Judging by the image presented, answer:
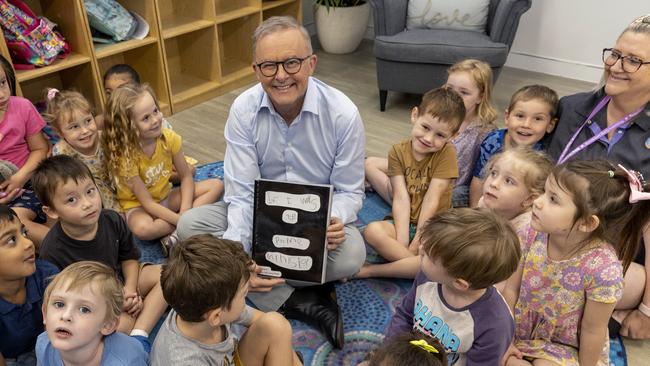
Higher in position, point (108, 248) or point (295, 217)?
point (295, 217)

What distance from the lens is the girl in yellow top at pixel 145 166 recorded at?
2072mm

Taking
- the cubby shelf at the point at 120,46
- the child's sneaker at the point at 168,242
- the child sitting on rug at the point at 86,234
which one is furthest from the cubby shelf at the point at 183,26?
the child sitting on rug at the point at 86,234

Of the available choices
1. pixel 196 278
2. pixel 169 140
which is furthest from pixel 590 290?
pixel 169 140

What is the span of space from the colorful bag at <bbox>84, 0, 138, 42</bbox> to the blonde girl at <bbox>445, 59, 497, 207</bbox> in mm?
2016

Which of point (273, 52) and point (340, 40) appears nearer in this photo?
point (273, 52)

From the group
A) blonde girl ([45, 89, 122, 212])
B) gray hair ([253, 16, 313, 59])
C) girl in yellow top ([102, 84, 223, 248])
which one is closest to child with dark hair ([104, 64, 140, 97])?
blonde girl ([45, 89, 122, 212])

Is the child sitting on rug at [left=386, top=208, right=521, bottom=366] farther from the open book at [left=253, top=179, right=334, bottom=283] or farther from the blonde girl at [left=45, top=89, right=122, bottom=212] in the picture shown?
the blonde girl at [left=45, top=89, right=122, bottom=212]

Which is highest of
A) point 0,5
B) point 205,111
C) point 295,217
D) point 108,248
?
point 0,5

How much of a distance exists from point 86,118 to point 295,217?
3.38 feet

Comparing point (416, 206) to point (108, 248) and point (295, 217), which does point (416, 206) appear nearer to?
point (295, 217)

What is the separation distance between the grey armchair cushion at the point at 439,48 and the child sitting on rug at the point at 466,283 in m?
2.10

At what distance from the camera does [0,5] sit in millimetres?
2594

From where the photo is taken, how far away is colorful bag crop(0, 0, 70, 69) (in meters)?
2.63

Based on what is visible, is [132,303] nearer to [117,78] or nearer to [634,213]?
[117,78]
